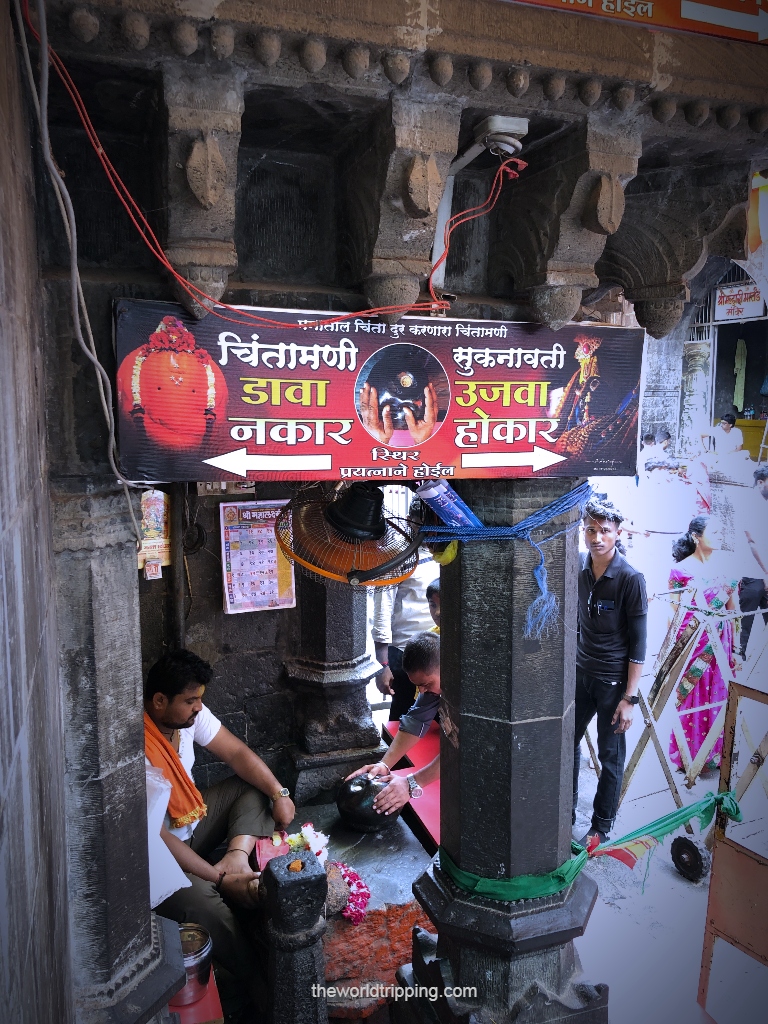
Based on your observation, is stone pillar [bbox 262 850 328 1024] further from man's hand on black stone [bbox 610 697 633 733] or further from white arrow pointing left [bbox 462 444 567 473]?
man's hand on black stone [bbox 610 697 633 733]

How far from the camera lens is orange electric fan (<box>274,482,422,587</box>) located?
3078 mm

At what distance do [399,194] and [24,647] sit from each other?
1.78 meters

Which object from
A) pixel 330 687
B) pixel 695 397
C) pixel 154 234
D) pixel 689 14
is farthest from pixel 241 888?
pixel 689 14

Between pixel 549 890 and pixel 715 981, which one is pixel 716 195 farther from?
pixel 715 981

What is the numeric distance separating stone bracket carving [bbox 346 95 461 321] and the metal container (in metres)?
2.94

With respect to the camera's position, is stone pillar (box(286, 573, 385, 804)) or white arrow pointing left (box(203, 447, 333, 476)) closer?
white arrow pointing left (box(203, 447, 333, 476))

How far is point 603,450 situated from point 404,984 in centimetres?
276

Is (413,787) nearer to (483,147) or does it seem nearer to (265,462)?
(265,462)

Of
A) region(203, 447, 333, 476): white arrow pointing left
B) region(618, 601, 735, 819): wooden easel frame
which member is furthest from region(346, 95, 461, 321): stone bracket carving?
region(618, 601, 735, 819): wooden easel frame

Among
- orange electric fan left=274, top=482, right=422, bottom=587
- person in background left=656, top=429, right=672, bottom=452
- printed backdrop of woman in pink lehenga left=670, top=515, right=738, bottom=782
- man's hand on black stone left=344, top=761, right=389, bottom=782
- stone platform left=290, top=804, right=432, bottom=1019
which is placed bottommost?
stone platform left=290, top=804, right=432, bottom=1019

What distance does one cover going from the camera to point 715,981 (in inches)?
155

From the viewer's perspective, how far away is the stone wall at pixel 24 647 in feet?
3.91

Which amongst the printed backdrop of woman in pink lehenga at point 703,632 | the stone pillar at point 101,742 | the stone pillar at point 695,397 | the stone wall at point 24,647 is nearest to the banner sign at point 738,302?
the stone pillar at point 695,397

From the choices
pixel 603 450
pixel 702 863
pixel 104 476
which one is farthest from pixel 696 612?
pixel 104 476
